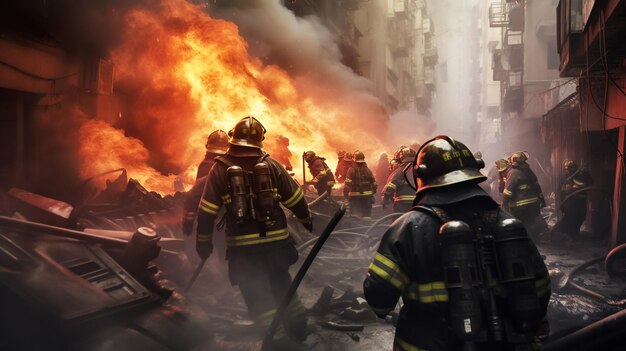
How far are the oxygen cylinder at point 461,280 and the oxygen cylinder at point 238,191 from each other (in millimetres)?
2459

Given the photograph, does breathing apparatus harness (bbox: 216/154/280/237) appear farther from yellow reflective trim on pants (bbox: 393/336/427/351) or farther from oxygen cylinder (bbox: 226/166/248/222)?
yellow reflective trim on pants (bbox: 393/336/427/351)

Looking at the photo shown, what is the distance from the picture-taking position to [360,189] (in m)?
10.9

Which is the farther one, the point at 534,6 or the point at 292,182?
the point at 534,6

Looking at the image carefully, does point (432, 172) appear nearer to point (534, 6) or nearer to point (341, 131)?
point (341, 131)

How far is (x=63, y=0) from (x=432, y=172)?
432 inches

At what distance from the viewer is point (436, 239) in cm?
235

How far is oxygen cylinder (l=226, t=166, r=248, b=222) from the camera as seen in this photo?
4219mm

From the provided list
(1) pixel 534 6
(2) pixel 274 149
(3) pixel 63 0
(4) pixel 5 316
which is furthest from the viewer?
(1) pixel 534 6

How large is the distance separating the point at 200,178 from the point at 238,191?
1901 millimetres

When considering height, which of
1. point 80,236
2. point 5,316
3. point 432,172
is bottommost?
point 5,316

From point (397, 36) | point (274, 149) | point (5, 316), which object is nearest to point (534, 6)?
point (397, 36)

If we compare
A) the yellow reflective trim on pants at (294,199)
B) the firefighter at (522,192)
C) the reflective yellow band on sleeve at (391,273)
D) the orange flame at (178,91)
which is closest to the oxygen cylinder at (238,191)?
the yellow reflective trim on pants at (294,199)

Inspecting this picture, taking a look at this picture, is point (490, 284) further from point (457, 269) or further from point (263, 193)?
point (263, 193)

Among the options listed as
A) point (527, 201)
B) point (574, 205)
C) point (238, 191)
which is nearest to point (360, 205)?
point (527, 201)
